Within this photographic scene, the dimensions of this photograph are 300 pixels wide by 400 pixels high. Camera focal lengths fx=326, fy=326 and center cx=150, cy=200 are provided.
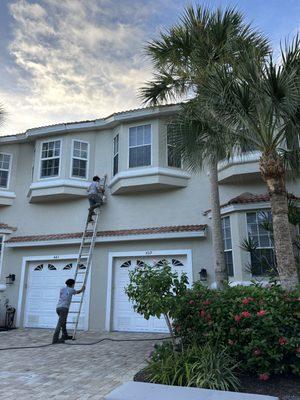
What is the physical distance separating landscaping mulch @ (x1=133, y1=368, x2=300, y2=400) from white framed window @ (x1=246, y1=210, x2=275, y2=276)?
4921 millimetres

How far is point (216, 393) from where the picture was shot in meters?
4.54

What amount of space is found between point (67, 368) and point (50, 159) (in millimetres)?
10000

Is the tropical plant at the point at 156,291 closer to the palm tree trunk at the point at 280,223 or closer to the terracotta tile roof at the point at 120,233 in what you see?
the palm tree trunk at the point at 280,223

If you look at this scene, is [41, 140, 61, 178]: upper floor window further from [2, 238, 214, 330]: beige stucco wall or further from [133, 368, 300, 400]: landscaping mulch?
[133, 368, 300, 400]: landscaping mulch

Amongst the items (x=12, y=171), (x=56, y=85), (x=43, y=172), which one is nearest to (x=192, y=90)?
(x=56, y=85)

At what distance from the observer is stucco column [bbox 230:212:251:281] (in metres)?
10.5

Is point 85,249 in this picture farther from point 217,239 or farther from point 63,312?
point 217,239

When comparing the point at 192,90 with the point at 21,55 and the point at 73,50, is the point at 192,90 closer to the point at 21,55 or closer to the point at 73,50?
the point at 73,50

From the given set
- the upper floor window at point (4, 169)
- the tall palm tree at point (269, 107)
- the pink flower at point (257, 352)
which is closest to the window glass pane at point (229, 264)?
the tall palm tree at point (269, 107)

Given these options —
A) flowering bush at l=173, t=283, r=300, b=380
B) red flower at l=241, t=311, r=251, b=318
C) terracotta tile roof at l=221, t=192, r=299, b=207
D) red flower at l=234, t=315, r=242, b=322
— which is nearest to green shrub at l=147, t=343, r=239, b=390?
flowering bush at l=173, t=283, r=300, b=380

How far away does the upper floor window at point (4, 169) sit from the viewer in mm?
15367

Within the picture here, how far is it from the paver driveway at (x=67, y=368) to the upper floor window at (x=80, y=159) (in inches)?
275

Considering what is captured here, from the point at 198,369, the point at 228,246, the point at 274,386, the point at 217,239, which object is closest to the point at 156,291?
the point at 198,369

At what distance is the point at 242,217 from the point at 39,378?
25.0 ft
